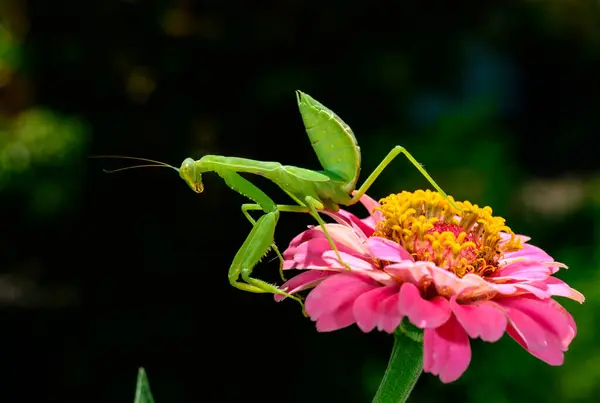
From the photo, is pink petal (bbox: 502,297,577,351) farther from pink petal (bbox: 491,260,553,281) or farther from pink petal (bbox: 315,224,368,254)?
pink petal (bbox: 315,224,368,254)

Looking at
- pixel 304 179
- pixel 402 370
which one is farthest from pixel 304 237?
pixel 402 370

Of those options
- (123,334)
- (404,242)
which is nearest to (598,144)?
(123,334)

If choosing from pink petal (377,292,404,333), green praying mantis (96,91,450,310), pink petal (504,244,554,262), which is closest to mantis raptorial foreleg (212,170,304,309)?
green praying mantis (96,91,450,310)

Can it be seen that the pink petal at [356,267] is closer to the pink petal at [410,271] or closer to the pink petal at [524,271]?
the pink petal at [410,271]

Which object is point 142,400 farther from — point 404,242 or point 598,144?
point 598,144

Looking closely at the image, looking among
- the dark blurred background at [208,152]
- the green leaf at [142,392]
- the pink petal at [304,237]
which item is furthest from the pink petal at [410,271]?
the dark blurred background at [208,152]

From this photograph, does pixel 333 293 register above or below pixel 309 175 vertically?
below

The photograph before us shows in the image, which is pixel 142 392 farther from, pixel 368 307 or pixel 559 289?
pixel 559 289
